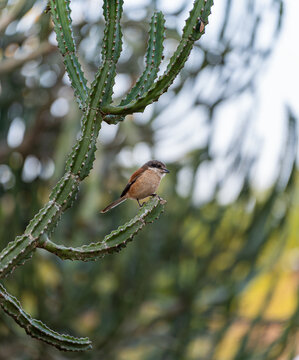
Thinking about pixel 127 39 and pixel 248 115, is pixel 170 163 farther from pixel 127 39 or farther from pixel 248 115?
pixel 127 39

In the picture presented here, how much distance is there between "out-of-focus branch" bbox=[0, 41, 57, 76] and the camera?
5.35 m

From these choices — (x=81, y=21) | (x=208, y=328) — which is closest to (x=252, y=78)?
(x=81, y=21)

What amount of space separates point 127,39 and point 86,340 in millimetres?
4528

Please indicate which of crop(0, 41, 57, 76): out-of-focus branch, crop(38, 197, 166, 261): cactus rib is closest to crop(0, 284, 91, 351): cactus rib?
crop(38, 197, 166, 261): cactus rib

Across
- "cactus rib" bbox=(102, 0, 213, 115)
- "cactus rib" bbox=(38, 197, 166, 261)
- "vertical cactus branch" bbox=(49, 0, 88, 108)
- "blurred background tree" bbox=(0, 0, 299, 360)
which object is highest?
"blurred background tree" bbox=(0, 0, 299, 360)

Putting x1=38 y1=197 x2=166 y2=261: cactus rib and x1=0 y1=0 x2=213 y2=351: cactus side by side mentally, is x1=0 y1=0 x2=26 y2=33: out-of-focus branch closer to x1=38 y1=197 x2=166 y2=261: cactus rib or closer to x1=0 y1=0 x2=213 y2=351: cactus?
x1=0 y1=0 x2=213 y2=351: cactus

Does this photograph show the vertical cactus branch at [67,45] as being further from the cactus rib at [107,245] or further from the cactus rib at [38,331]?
the cactus rib at [38,331]

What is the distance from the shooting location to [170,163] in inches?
274

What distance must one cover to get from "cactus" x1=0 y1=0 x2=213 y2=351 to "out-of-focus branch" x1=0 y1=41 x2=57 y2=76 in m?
3.13

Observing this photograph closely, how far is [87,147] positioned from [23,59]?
3.40 meters

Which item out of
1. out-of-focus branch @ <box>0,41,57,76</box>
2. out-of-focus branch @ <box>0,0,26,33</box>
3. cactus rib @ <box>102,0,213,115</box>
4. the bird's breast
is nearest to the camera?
cactus rib @ <box>102,0,213,115</box>

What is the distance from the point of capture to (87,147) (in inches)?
89.7

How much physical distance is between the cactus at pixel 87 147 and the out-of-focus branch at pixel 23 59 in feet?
10.3

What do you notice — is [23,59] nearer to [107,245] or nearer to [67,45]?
[67,45]
